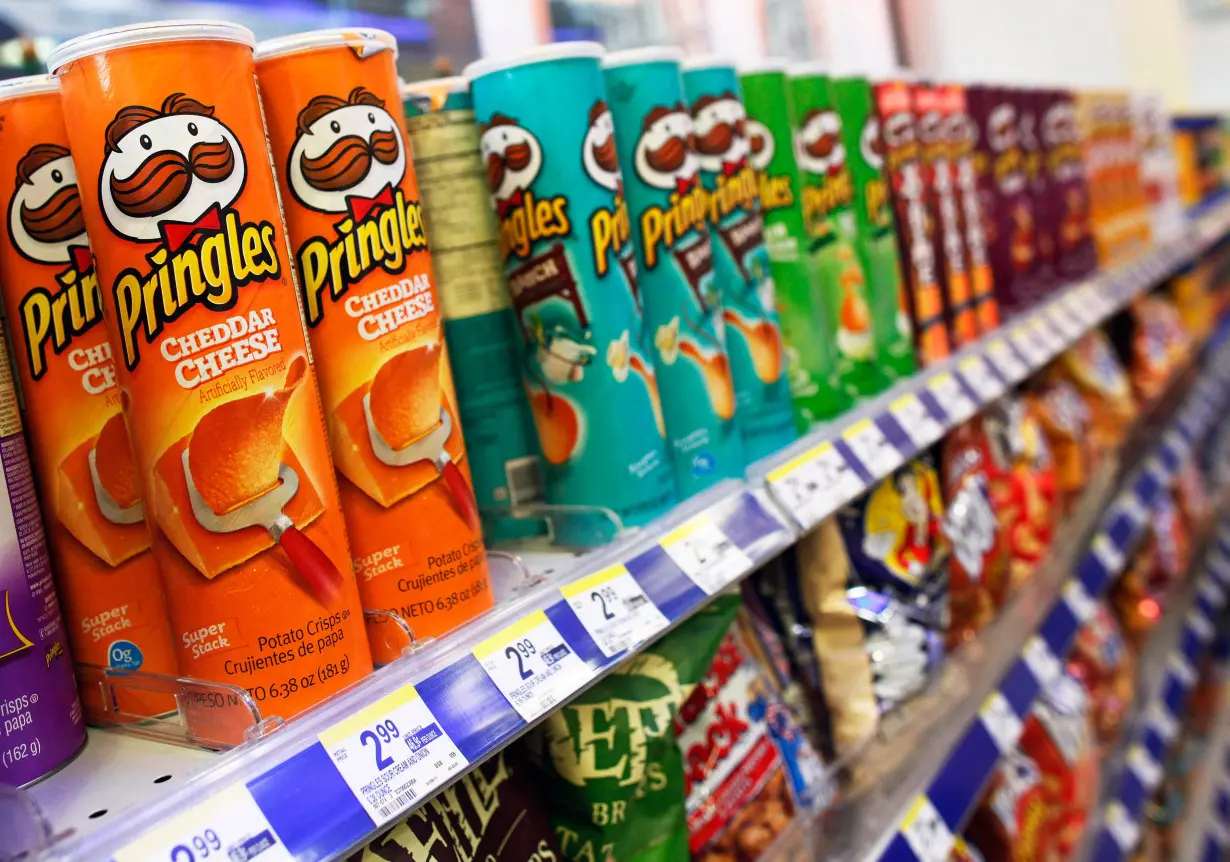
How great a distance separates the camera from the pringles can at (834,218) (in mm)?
1218

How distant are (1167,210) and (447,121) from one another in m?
2.69

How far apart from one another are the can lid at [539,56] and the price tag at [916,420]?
2.05 feet

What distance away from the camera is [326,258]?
642 mm

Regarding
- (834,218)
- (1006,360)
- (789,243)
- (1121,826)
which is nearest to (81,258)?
(789,243)

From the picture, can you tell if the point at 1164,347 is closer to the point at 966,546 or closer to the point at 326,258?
the point at 966,546

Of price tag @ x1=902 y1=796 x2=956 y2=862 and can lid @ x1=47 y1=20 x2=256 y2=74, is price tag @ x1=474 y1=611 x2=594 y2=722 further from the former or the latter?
price tag @ x1=902 y1=796 x2=956 y2=862

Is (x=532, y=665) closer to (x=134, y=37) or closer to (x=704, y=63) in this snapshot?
(x=134, y=37)

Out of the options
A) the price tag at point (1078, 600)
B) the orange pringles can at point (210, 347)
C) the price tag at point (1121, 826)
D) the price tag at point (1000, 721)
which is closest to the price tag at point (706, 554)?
the orange pringles can at point (210, 347)

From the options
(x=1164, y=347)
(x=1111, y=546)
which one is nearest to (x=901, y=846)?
(x=1111, y=546)

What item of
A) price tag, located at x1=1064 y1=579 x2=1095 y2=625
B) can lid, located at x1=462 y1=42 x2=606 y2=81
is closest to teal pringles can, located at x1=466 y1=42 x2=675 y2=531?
can lid, located at x1=462 y1=42 x2=606 y2=81

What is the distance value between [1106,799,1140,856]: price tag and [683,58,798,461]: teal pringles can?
140 centimetres

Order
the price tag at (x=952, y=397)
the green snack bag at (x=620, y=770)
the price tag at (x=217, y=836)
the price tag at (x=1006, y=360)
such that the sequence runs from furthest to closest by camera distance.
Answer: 1. the price tag at (x=1006, y=360)
2. the price tag at (x=952, y=397)
3. the green snack bag at (x=620, y=770)
4. the price tag at (x=217, y=836)

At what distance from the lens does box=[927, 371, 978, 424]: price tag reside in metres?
1.36

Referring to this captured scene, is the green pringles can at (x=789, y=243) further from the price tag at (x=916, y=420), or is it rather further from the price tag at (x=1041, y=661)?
the price tag at (x=1041, y=661)
